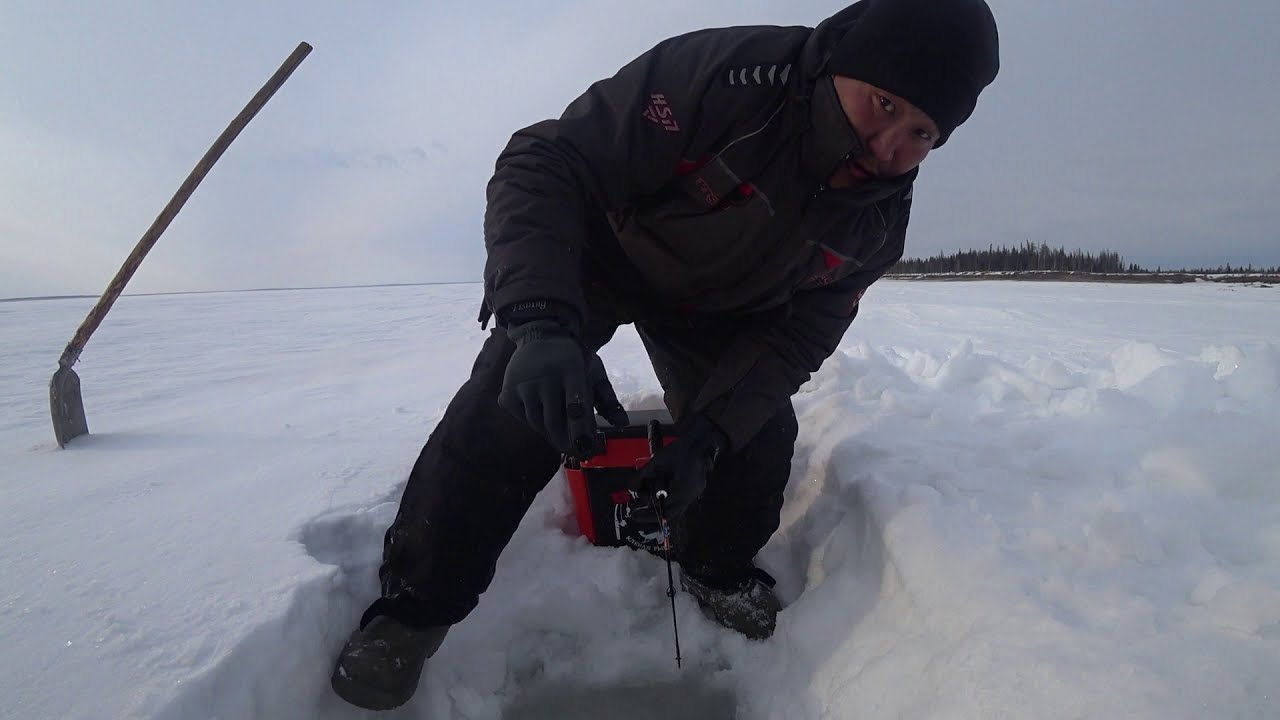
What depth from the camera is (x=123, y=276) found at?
343cm

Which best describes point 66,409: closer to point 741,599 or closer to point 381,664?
point 381,664

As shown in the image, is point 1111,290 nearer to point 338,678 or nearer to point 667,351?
point 667,351

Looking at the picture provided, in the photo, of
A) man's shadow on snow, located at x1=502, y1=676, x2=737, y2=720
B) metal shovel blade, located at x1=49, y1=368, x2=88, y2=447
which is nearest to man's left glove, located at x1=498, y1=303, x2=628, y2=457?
man's shadow on snow, located at x1=502, y1=676, x2=737, y2=720

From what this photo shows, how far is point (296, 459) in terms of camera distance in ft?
6.56

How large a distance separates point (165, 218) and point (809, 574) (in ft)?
12.9

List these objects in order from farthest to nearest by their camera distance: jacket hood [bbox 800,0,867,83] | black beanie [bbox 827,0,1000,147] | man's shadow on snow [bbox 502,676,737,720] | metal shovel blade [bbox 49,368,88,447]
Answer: metal shovel blade [bbox 49,368,88,447] < man's shadow on snow [bbox 502,676,737,720] < jacket hood [bbox 800,0,867,83] < black beanie [bbox 827,0,1000,147]

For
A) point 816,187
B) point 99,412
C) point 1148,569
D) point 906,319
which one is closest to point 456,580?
point 816,187

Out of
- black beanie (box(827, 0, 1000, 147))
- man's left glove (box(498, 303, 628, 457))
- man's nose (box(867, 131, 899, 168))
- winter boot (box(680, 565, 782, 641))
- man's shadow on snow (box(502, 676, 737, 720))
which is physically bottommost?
man's shadow on snow (box(502, 676, 737, 720))

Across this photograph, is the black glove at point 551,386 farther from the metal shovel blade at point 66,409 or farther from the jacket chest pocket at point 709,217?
the metal shovel blade at point 66,409

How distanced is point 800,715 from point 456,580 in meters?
0.74

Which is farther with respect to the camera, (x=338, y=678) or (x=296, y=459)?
(x=296, y=459)

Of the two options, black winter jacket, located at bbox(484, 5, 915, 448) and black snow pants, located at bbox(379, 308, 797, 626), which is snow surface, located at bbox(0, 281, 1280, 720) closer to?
black snow pants, located at bbox(379, 308, 797, 626)

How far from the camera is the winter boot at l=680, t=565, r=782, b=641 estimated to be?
149 cm

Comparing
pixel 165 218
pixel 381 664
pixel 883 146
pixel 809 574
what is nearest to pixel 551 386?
pixel 381 664
